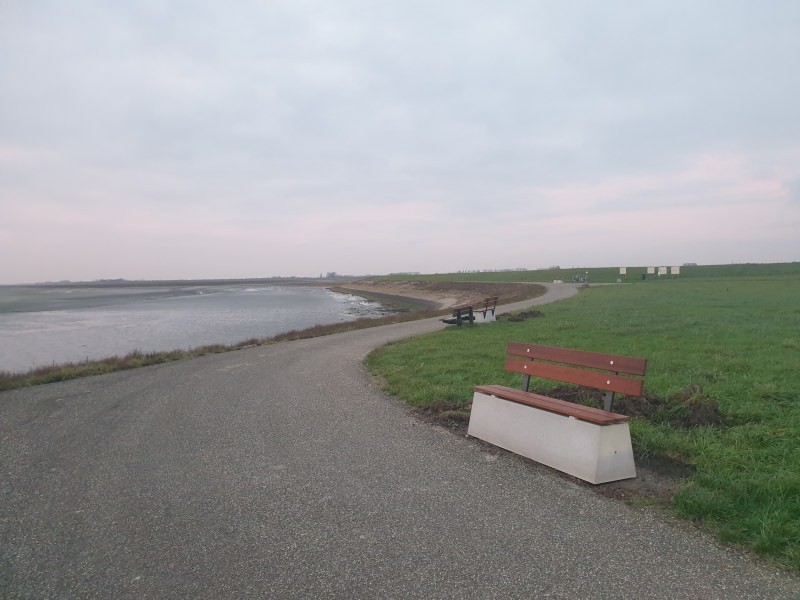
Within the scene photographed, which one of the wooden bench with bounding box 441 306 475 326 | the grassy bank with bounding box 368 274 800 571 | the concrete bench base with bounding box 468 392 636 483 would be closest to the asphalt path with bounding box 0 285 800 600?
the concrete bench base with bounding box 468 392 636 483

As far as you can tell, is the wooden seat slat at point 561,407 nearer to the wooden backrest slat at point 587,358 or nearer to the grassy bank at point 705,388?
the wooden backrest slat at point 587,358

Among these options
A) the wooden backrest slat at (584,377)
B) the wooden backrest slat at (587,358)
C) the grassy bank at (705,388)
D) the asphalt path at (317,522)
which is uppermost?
the wooden backrest slat at (587,358)

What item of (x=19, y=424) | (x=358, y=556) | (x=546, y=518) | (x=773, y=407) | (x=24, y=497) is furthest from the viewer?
(x=19, y=424)

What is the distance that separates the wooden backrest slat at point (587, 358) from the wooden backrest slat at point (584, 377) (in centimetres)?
9

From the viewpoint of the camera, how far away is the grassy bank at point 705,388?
12.0 ft

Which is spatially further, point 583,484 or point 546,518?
point 583,484

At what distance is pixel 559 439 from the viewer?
15.2 ft

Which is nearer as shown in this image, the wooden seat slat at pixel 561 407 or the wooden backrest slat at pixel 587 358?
the wooden seat slat at pixel 561 407

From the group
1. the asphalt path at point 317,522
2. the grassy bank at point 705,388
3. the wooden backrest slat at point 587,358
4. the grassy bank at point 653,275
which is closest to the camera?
the asphalt path at point 317,522

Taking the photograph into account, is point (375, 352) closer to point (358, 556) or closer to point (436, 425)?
point (436, 425)

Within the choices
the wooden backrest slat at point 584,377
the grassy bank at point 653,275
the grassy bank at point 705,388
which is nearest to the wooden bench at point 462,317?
the grassy bank at point 705,388

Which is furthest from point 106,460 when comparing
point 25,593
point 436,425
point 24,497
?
point 436,425

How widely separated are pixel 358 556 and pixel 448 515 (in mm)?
811

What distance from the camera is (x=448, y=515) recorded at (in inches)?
147
